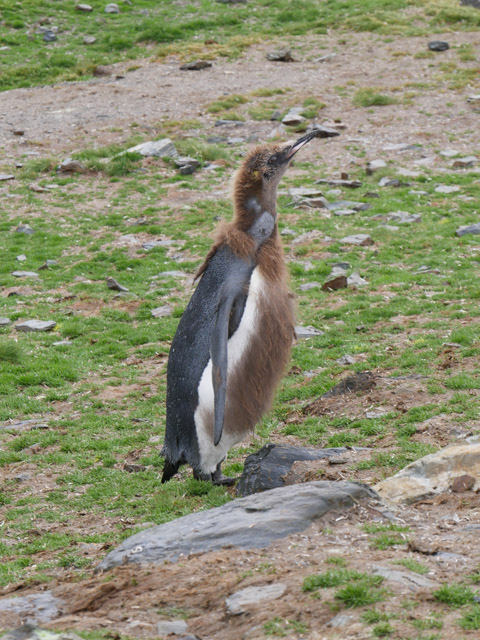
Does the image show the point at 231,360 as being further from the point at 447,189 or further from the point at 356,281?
the point at 447,189

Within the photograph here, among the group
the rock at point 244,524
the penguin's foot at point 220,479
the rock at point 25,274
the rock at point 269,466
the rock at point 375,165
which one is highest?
the rock at point 244,524

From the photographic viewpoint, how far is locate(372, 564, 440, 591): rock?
358cm

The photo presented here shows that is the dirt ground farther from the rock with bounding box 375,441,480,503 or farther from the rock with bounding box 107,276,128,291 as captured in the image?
the rock with bounding box 107,276,128,291

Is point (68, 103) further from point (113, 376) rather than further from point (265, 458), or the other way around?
point (265, 458)

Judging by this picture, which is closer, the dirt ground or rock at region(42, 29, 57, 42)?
the dirt ground

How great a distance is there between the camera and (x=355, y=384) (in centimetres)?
748

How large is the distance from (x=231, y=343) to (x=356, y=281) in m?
5.39

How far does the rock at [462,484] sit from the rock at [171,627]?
6.33ft

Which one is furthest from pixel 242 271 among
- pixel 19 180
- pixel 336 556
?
pixel 19 180

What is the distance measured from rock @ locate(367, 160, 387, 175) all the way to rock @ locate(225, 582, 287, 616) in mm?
12324

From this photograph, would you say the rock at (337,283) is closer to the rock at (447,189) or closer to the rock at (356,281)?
the rock at (356,281)

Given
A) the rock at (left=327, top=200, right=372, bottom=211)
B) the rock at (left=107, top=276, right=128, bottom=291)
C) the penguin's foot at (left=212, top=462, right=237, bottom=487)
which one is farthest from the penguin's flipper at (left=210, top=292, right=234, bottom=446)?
the rock at (left=327, top=200, right=372, bottom=211)

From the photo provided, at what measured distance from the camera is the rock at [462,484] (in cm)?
482

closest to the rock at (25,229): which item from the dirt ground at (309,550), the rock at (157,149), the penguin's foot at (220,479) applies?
the rock at (157,149)
